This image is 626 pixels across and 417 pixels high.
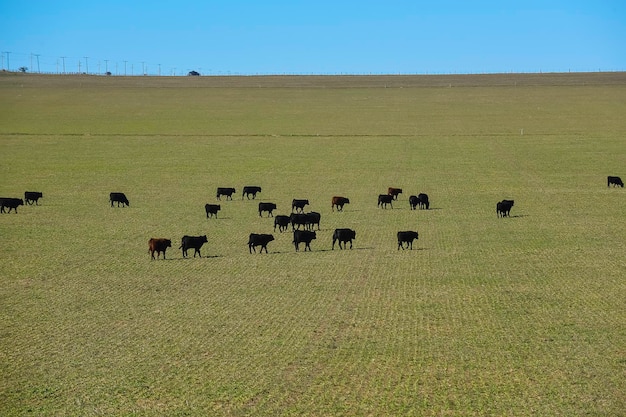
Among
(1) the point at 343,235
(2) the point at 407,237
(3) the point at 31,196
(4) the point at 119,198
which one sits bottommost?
(2) the point at 407,237

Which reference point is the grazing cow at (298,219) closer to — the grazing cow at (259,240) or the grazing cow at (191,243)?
the grazing cow at (259,240)

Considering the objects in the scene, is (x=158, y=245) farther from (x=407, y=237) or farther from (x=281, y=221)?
(x=407, y=237)

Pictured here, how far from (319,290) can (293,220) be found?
451 inches

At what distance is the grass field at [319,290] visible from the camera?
15406 millimetres

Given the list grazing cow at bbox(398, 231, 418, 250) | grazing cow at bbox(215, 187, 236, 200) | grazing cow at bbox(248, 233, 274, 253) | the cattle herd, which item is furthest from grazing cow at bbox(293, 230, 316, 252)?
grazing cow at bbox(215, 187, 236, 200)

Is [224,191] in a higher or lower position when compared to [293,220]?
higher

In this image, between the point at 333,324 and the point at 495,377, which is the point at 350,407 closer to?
the point at 495,377

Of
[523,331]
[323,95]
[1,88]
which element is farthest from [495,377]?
[1,88]

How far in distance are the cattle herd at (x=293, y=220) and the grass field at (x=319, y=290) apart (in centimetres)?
57

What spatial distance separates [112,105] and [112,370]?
97.8m

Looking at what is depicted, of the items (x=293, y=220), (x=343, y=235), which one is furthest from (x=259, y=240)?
(x=293, y=220)

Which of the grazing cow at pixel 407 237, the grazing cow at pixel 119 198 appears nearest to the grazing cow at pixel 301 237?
the grazing cow at pixel 407 237

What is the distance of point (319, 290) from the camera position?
2394 cm

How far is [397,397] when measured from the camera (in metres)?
14.9
